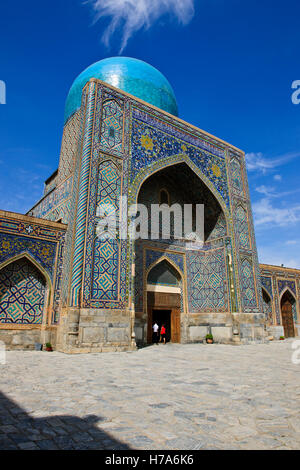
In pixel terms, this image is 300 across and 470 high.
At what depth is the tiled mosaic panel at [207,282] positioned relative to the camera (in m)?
11.3

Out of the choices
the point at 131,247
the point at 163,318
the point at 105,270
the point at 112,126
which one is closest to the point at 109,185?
the point at 131,247

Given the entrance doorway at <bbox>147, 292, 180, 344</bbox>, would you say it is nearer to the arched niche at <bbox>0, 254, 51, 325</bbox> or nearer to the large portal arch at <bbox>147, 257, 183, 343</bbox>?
the large portal arch at <bbox>147, 257, 183, 343</bbox>

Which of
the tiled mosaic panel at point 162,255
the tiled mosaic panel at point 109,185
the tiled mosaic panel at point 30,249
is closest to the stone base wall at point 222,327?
the tiled mosaic panel at point 162,255

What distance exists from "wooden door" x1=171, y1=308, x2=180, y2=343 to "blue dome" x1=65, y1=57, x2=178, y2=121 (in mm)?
8518

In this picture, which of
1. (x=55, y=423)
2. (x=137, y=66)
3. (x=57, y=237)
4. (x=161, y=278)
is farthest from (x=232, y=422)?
(x=137, y=66)

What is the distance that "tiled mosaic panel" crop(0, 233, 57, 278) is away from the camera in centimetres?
780

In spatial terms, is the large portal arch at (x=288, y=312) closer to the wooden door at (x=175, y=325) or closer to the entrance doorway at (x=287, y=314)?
the entrance doorway at (x=287, y=314)

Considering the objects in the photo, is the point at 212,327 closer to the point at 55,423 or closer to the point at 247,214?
the point at 247,214

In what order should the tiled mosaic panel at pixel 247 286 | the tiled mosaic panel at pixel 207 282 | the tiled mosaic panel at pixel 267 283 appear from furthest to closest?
the tiled mosaic panel at pixel 267 283, the tiled mosaic panel at pixel 207 282, the tiled mosaic panel at pixel 247 286

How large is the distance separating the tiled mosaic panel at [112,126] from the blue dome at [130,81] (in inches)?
125

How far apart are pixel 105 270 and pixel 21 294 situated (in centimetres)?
221

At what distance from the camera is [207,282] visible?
39.1ft

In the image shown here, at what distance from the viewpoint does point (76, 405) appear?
2773mm

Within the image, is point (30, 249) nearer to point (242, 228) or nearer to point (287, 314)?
point (242, 228)
